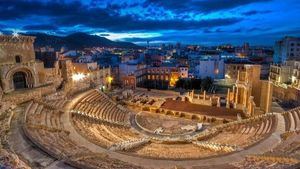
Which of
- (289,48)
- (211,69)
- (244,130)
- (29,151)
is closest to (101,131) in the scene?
(29,151)

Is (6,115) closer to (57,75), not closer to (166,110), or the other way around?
(57,75)

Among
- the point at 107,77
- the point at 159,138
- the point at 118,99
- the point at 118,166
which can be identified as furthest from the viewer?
the point at 107,77

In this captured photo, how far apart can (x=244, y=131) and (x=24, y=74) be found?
24264 mm

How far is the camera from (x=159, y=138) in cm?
2088

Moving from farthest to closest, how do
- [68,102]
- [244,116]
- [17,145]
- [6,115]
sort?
[244,116] → [68,102] → [6,115] → [17,145]

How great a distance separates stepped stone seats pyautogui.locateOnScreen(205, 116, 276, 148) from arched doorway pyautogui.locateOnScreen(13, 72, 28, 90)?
827 inches

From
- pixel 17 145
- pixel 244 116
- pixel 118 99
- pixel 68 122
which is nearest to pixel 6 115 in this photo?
pixel 68 122

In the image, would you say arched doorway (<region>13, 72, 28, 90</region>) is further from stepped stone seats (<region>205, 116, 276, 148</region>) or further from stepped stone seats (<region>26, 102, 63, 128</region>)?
stepped stone seats (<region>205, 116, 276, 148</region>)

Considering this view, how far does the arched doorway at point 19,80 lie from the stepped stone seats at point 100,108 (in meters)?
6.56

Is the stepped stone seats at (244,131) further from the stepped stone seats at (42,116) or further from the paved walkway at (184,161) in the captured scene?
the stepped stone seats at (42,116)

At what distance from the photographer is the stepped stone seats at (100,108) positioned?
916 inches

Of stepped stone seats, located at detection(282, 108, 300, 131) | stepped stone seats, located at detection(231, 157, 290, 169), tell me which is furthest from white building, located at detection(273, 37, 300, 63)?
stepped stone seats, located at detection(231, 157, 290, 169)

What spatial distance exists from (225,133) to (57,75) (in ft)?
71.8

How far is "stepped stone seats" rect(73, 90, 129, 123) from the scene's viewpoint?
23.3 metres
